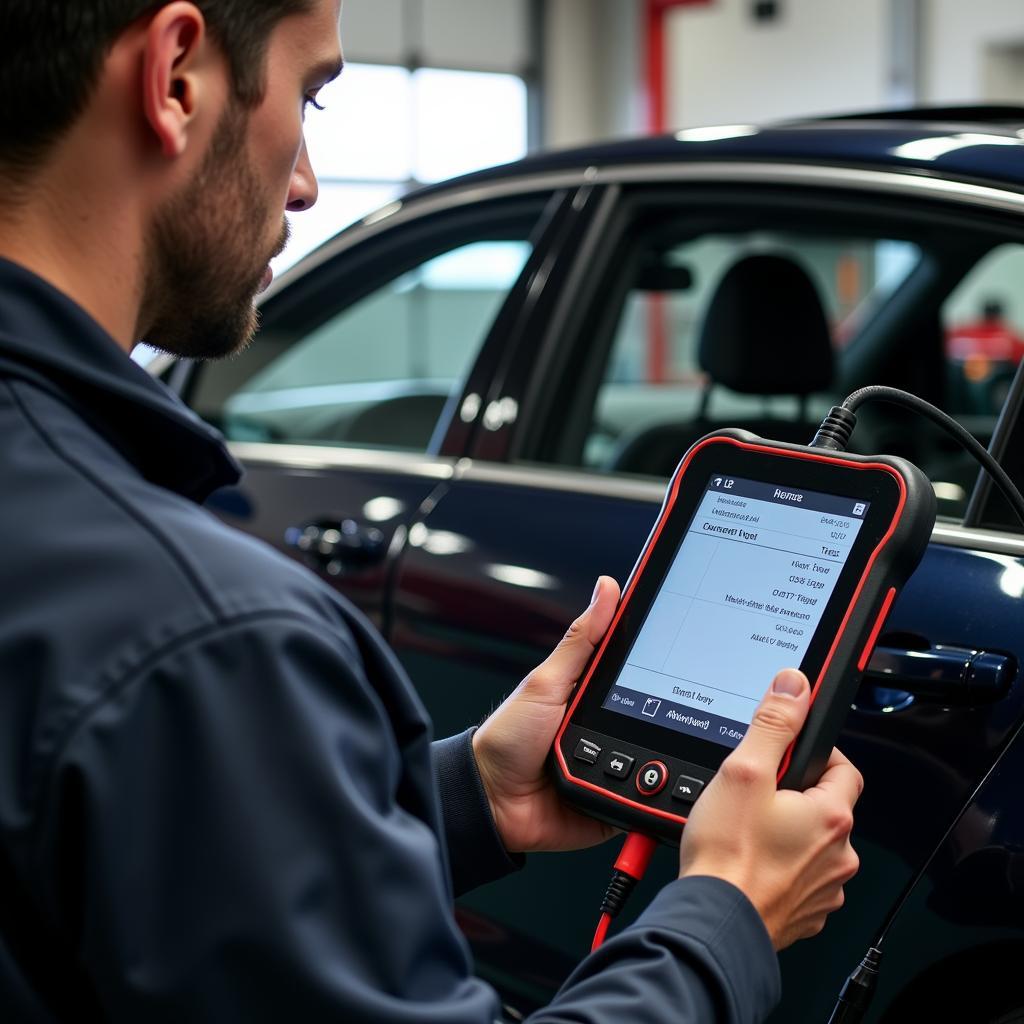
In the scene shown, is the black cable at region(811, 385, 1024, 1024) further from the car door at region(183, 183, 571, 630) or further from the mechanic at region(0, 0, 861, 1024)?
the car door at region(183, 183, 571, 630)

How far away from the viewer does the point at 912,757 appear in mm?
1349

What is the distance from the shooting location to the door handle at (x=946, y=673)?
1293 mm

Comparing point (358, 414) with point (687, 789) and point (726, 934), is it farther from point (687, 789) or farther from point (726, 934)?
point (726, 934)

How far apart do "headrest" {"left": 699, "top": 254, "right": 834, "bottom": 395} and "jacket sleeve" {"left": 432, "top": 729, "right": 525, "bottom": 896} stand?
1.18m

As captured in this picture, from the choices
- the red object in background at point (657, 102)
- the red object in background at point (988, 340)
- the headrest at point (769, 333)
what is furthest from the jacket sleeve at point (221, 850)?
the red object in background at point (657, 102)

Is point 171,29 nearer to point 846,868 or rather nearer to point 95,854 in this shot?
point 95,854

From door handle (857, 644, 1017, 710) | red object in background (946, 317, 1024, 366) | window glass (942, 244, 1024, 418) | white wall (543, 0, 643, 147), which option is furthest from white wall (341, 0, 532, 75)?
door handle (857, 644, 1017, 710)

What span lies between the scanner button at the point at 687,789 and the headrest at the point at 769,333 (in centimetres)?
121

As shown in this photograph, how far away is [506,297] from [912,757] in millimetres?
952

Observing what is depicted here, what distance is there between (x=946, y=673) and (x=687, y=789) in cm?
34

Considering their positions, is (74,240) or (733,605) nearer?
(74,240)

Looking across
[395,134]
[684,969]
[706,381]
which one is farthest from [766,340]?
[395,134]

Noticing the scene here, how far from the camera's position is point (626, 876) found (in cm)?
114

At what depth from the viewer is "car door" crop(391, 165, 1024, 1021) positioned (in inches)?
53.1
